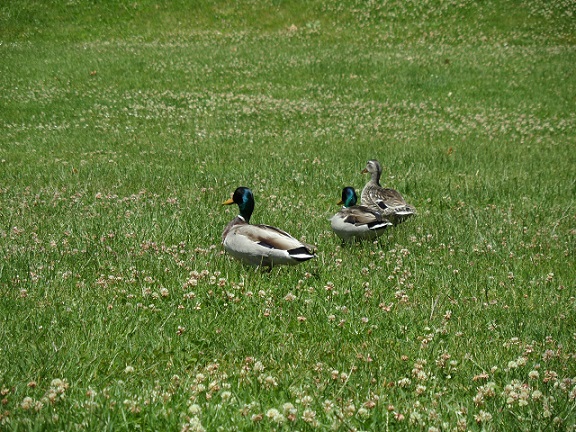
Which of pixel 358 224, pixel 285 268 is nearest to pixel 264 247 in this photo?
pixel 285 268

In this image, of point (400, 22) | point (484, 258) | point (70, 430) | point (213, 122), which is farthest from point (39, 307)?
point (400, 22)

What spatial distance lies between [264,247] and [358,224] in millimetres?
1942

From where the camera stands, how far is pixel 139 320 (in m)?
5.25

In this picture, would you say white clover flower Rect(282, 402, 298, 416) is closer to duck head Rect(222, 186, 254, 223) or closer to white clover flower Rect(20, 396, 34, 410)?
white clover flower Rect(20, 396, 34, 410)

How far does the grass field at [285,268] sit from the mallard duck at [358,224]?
180 mm

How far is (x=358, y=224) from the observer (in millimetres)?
8094

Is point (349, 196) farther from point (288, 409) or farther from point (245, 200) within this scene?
point (288, 409)

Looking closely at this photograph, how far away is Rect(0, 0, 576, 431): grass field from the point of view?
13.5 feet

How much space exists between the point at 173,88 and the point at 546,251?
1865 cm

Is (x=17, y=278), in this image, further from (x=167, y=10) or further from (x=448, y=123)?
(x=167, y=10)

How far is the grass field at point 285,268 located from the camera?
4.12 meters

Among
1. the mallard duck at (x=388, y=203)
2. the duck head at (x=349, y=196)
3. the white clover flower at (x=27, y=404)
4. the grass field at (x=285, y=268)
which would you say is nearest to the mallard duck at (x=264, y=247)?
the grass field at (x=285, y=268)

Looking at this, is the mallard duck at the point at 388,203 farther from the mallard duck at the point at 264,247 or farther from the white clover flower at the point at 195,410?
the white clover flower at the point at 195,410

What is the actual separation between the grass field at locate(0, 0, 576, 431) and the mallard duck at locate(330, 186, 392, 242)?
180 millimetres
